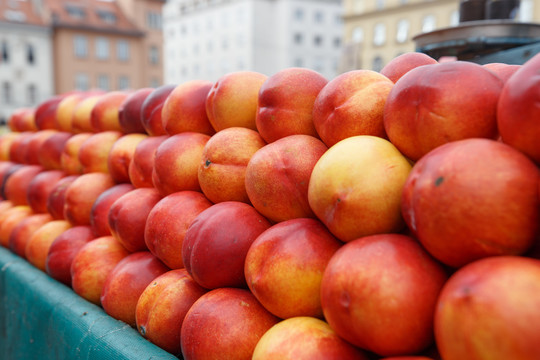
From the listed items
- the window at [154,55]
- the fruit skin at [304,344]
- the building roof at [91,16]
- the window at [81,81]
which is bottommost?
the fruit skin at [304,344]

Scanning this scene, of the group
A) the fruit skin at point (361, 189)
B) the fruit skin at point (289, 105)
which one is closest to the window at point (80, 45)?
the fruit skin at point (289, 105)

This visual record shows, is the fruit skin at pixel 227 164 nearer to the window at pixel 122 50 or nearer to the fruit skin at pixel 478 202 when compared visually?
the fruit skin at pixel 478 202

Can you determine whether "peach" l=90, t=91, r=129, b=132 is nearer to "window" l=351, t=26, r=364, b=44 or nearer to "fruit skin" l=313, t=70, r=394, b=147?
"fruit skin" l=313, t=70, r=394, b=147

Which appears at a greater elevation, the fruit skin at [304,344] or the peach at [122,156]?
the peach at [122,156]

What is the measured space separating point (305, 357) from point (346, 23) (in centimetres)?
3555

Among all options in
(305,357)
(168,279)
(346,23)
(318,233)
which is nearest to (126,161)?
(168,279)

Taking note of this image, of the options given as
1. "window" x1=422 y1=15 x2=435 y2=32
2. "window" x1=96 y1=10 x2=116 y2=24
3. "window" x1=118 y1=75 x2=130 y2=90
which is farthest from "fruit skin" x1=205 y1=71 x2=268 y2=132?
"window" x1=96 y1=10 x2=116 y2=24

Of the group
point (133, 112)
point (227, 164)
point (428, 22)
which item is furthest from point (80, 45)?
point (227, 164)

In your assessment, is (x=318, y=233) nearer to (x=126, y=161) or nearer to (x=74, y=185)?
(x=126, y=161)

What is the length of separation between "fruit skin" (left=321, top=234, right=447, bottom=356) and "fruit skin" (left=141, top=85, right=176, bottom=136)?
129 cm

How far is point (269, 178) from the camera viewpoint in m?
1.29

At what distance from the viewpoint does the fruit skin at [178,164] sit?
5.47 feet

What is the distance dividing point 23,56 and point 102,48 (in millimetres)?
5597

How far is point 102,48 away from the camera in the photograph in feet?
111
